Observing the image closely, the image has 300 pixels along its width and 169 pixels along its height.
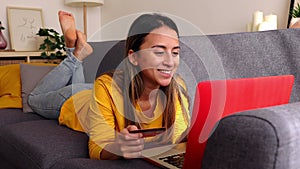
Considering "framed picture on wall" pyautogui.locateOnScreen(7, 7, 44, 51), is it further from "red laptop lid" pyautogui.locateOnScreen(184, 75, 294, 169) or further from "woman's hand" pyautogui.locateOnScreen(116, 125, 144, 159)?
"red laptop lid" pyautogui.locateOnScreen(184, 75, 294, 169)

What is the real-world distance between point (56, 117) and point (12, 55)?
1.56 m

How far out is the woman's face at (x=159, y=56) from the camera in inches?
34.3

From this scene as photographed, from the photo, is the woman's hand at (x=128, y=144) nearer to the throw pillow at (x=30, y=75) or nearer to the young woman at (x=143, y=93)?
the young woman at (x=143, y=93)

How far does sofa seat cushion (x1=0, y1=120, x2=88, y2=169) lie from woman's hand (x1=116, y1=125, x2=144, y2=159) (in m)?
0.41

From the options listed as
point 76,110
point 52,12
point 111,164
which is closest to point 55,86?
point 76,110

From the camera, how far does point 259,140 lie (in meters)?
0.44

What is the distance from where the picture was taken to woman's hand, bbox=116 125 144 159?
765 millimetres

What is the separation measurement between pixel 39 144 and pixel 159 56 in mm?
659

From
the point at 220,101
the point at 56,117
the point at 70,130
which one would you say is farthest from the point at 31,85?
the point at 220,101

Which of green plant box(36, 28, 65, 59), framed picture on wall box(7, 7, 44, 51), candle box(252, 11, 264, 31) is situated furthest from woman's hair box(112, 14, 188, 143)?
framed picture on wall box(7, 7, 44, 51)

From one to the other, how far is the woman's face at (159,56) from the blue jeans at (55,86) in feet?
2.44

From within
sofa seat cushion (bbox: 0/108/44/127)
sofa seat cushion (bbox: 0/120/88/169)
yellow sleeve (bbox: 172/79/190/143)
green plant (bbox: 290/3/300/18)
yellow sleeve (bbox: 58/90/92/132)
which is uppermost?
green plant (bbox: 290/3/300/18)

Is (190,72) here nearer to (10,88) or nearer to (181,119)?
(181,119)

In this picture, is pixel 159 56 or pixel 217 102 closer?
pixel 217 102
